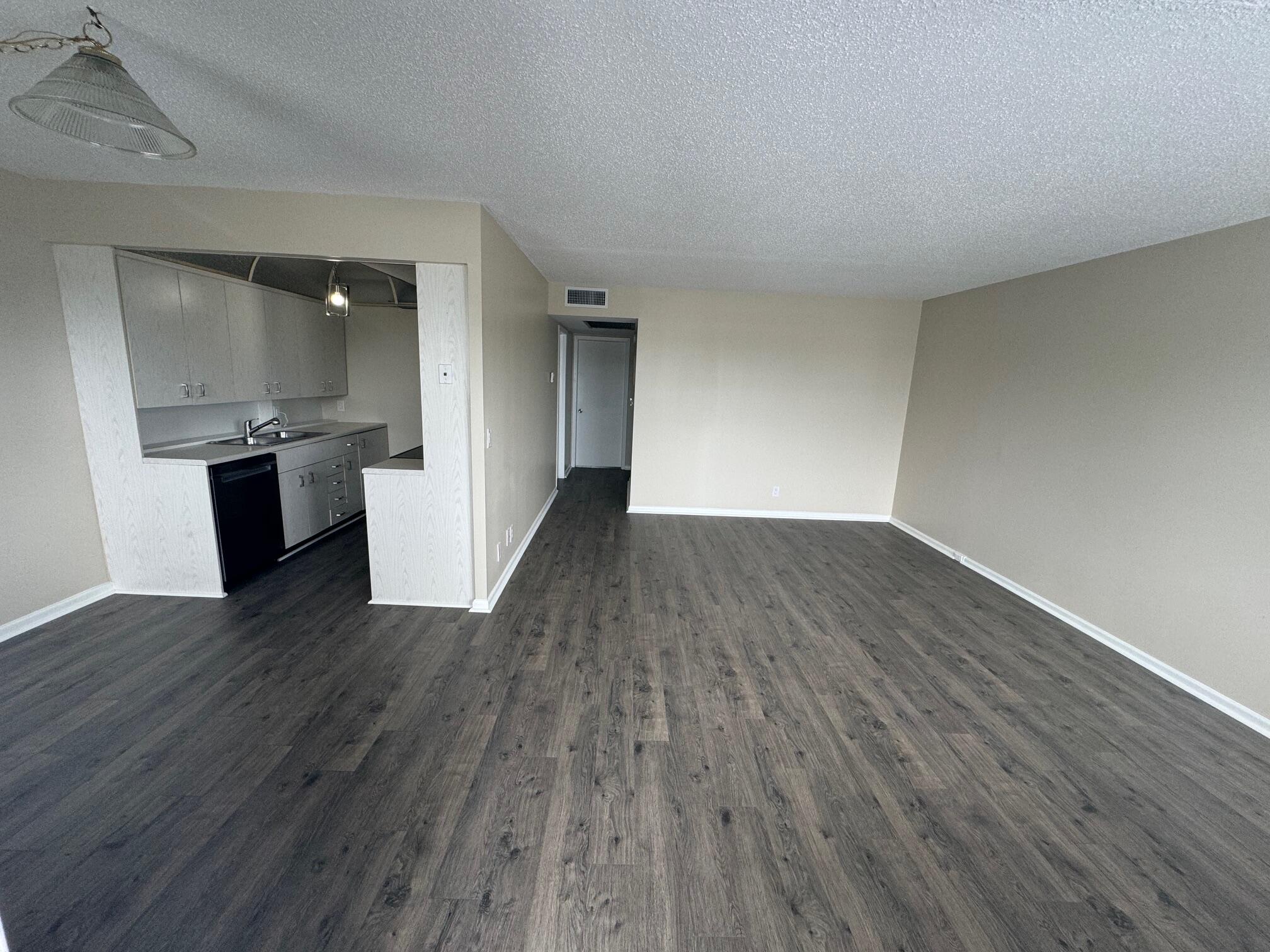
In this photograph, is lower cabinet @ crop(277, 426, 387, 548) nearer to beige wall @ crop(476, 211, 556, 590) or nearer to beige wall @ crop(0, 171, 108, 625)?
beige wall @ crop(0, 171, 108, 625)

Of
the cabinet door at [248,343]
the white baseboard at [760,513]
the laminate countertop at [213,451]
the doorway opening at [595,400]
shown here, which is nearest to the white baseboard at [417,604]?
the laminate countertop at [213,451]

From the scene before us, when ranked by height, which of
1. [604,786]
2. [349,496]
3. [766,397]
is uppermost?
[766,397]

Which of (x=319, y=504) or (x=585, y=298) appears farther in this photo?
(x=585, y=298)


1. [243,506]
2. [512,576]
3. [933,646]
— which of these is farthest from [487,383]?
[933,646]

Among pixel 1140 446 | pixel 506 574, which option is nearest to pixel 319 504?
pixel 506 574

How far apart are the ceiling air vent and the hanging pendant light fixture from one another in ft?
12.6

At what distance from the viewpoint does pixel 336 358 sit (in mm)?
5090

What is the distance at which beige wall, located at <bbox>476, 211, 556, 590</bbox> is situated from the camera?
122 inches

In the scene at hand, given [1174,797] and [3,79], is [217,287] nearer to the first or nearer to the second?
[3,79]

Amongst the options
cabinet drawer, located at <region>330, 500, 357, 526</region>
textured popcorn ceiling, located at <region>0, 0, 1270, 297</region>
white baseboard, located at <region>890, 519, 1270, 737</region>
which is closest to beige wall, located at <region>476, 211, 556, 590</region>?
textured popcorn ceiling, located at <region>0, 0, 1270, 297</region>

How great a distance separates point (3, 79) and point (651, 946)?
11.6 ft

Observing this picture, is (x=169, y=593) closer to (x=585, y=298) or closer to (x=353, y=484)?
(x=353, y=484)

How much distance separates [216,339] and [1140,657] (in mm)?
6465

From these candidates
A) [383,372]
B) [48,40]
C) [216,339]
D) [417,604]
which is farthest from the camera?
[383,372]
